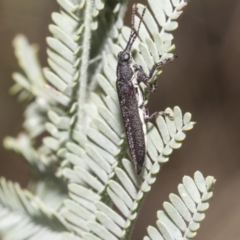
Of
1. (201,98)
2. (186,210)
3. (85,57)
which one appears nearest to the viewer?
(186,210)

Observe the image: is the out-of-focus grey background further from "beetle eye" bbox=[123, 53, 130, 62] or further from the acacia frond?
the acacia frond

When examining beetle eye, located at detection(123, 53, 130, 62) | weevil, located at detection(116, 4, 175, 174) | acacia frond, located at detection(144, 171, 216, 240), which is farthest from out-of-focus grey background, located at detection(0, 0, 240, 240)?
acacia frond, located at detection(144, 171, 216, 240)

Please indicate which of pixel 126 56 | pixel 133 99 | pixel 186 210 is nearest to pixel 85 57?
pixel 126 56

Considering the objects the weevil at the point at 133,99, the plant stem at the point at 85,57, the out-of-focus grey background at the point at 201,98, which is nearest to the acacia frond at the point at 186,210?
the weevil at the point at 133,99

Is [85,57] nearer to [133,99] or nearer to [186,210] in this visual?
[133,99]

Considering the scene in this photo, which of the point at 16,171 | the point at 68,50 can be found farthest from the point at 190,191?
the point at 16,171

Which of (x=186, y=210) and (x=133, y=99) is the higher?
(x=133, y=99)

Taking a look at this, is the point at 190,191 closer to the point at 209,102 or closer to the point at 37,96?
the point at 37,96
